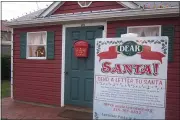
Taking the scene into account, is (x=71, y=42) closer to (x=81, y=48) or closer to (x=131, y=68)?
(x=81, y=48)

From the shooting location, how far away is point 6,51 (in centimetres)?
1752

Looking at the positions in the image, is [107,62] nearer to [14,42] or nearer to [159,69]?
[159,69]

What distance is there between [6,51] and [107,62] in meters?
15.1

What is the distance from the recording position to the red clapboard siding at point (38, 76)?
697cm

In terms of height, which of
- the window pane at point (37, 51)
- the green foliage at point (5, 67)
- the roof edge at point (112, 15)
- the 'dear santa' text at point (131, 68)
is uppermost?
the roof edge at point (112, 15)

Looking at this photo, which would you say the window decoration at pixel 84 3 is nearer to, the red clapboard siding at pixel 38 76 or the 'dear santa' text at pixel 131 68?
the red clapboard siding at pixel 38 76

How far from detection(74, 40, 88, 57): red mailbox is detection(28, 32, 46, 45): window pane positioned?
56.7 inches

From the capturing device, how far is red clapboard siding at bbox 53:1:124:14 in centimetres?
656

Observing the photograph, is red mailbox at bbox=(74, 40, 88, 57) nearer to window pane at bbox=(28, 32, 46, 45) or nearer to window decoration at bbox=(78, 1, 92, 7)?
window decoration at bbox=(78, 1, 92, 7)

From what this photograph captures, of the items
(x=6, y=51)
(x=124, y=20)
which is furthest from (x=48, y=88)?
(x=6, y=51)

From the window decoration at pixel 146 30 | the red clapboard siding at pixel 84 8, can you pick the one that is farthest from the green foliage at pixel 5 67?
the window decoration at pixel 146 30

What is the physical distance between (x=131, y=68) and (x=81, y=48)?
2728 mm

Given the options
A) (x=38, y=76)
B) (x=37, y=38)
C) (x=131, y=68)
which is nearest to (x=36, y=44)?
(x=37, y=38)

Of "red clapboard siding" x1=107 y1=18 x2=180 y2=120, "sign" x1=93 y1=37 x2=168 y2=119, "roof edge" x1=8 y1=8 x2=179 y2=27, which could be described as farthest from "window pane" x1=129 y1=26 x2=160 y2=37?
"sign" x1=93 y1=37 x2=168 y2=119
